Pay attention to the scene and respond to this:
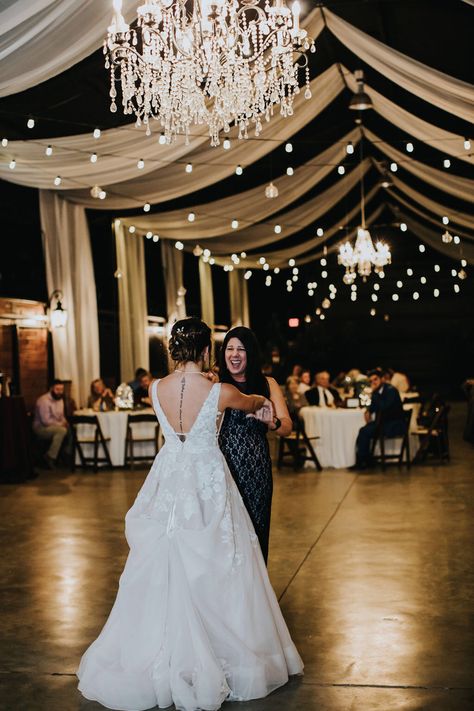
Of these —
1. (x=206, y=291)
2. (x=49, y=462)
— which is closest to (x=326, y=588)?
(x=49, y=462)

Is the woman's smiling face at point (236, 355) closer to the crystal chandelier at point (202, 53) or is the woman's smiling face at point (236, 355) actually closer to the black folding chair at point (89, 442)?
the crystal chandelier at point (202, 53)

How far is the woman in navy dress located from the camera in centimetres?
Result: 400

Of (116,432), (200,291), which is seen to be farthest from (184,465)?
(200,291)

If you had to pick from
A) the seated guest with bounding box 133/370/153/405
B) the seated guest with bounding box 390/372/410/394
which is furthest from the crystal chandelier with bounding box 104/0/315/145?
the seated guest with bounding box 390/372/410/394

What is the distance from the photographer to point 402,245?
24.0m

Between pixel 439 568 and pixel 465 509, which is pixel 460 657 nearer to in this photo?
pixel 439 568

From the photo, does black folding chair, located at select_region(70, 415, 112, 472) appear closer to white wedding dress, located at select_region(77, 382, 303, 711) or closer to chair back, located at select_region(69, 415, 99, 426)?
chair back, located at select_region(69, 415, 99, 426)

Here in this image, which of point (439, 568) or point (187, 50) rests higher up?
point (187, 50)

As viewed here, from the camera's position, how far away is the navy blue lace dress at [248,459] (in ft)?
13.1

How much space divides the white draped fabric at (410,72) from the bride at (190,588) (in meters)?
3.83

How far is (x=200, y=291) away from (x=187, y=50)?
12747 mm

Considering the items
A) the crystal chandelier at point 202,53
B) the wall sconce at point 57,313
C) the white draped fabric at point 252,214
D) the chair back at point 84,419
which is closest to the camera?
the crystal chandelier at point 202,53

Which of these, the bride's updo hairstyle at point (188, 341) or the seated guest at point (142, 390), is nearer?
the bride's updo hairstyle at point (188, 341)

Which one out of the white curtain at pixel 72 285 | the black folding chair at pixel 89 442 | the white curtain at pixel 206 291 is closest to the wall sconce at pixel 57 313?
the white curtain at pixel 72 285
